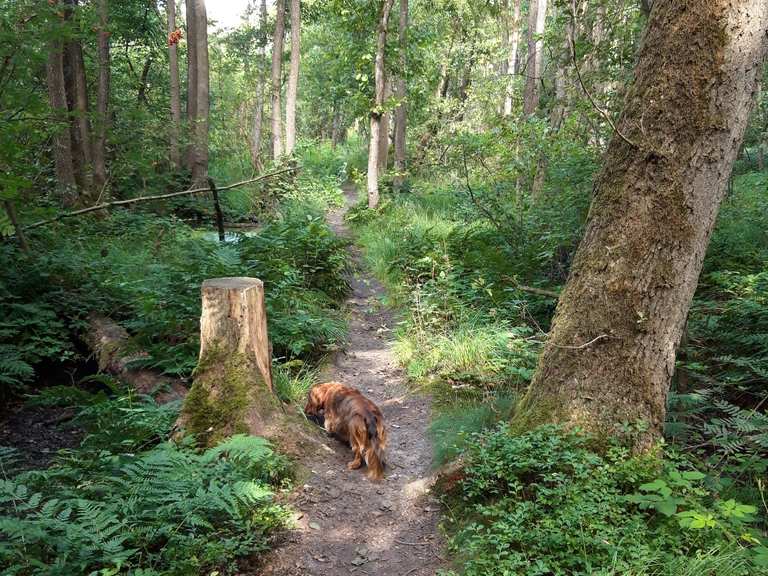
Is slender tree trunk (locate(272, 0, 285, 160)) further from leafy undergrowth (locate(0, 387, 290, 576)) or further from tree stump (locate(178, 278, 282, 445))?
leafy undergrowth (locate(0, 387, 290, 576))

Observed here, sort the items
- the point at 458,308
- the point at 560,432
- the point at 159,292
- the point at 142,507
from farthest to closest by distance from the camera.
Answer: the point at 458,308
the point at 159,292
the point at 560,432
the point at 142,507

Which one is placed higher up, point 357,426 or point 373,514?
point 357,426

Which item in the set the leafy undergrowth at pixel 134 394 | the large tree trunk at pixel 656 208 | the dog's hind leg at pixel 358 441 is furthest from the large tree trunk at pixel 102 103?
the large tree trunk at pixel 656 208

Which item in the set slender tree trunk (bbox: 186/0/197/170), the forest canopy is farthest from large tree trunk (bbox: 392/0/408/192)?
slender tree trunk (bbox: 186/0/197/170)

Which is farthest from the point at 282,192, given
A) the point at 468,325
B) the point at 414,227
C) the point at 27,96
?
the point at 468,325

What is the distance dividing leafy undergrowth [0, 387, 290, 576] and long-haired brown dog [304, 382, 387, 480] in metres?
0.69

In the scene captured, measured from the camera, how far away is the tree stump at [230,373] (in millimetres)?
4230

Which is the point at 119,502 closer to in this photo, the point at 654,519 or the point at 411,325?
the point at 654,519

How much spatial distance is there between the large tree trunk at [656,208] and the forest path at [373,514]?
1344 millimetres

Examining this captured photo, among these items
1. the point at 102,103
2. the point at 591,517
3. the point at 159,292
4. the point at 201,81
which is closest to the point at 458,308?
the point at 159,292

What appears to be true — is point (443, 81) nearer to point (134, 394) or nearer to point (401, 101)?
point (401, 101)

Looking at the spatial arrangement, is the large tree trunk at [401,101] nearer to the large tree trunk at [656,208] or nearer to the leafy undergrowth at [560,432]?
the leafy undergrowth at [560,432]

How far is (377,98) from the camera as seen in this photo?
1305 centimetres

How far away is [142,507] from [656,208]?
361 centimetres
